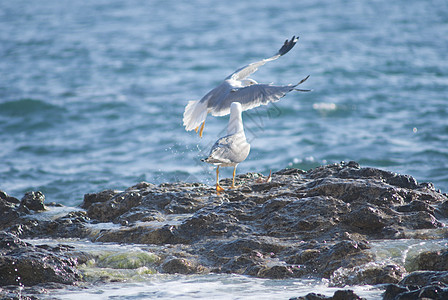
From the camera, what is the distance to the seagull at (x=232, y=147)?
20.1ft

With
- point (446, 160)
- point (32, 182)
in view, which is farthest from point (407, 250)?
point (32, 182)

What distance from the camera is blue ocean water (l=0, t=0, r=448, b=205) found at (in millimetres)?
11820

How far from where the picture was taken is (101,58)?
22062 mm

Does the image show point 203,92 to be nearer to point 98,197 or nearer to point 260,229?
point 98,197

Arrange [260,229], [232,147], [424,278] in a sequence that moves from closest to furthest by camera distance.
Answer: [424,278]
[260,229]
[232,147]

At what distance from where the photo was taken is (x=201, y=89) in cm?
1753

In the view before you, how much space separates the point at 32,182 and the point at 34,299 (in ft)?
23.6

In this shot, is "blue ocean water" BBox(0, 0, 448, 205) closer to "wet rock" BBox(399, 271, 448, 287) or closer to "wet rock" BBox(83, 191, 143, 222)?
"wet rock" BBox(83, 191, 143, 222)

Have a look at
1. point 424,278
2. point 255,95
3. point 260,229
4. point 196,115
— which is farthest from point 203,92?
point 424,278

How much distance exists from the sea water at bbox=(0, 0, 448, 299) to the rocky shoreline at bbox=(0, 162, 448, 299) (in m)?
0.34

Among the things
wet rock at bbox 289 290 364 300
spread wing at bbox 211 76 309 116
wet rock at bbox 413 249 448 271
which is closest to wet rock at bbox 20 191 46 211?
spread wing at bbox 211 76 309 116

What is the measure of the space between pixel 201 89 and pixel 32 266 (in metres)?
13.3

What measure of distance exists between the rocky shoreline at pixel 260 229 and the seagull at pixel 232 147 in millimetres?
302

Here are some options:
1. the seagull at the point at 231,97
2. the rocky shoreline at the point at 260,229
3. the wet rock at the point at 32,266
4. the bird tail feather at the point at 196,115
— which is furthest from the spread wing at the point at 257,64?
the wet rock at the point at 32,266
